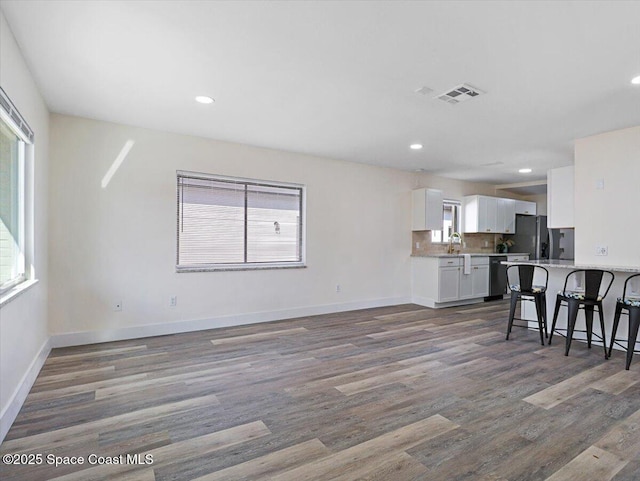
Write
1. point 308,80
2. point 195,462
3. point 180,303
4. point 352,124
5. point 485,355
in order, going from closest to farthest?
point 195,462
point 308,80
point 485,355
point 352,124
point 180,303

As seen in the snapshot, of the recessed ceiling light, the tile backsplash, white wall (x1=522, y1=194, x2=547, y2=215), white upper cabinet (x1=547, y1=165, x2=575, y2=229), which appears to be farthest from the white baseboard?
white wall (x1=522, y1=194, x2=547, y2=215)

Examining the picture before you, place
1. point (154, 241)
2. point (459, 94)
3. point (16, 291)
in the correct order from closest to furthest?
point (16, 291), point (459, 94), point (154, 241)

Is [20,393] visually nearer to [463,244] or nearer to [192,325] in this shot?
[192,325]

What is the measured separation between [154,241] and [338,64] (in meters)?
3.02

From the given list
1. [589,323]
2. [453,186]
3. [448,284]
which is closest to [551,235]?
[453,186]

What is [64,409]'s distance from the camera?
2.48 metres

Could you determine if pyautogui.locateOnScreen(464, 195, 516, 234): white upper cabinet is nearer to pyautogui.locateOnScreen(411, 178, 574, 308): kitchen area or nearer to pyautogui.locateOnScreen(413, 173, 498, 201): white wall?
pyautogui.locateOnScreen(411, 178, 574, 308): kitchen area

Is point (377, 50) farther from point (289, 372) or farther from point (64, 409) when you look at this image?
point (64, 409)

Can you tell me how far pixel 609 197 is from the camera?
4.10 metres

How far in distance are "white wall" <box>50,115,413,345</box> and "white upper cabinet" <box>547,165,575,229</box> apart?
2.86 meters

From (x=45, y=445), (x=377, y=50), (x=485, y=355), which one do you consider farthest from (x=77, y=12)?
(x=485, y=355)

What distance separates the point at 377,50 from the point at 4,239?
9.36 feet

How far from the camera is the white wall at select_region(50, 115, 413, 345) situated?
386 centimetres

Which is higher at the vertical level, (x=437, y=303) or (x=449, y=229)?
(x=449, y=229)
